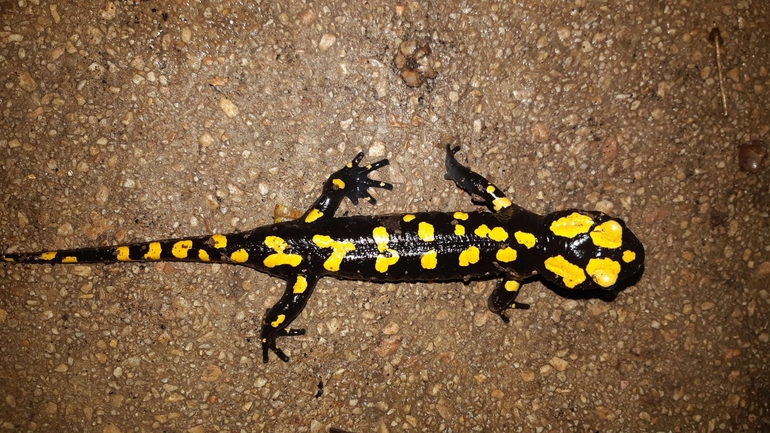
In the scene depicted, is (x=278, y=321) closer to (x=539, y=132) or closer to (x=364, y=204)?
(x=364, y=204)

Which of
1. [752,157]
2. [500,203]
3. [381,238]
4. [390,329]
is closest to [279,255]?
[381,238]

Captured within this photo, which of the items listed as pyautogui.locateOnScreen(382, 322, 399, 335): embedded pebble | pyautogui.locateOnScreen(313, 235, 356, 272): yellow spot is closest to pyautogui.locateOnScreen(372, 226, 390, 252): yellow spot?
pyautogui.locateOnScreen(313, 235, 356, 272): yellow spot

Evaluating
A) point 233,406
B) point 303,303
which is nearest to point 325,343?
point 303,303

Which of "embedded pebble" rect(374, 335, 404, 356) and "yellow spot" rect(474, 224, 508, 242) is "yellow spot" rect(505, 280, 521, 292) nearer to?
"yellow spot" rect(474, 224, 508, 242)

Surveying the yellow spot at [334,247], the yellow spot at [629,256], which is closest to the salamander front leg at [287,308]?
the yellow spot at [334,247]

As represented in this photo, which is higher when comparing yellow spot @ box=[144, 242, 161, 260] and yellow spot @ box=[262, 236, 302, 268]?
yellow spot @ box=[144, 242, 161, 260]

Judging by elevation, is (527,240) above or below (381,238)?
below
